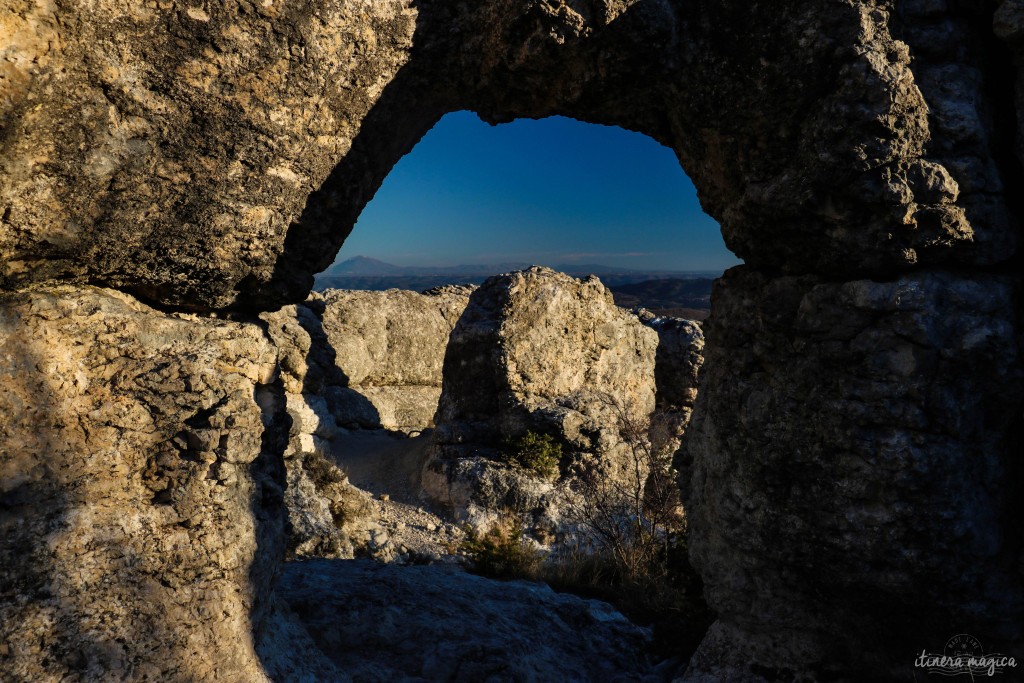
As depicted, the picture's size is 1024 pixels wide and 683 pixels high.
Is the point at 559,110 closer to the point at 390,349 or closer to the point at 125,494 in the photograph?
the point at 125,494

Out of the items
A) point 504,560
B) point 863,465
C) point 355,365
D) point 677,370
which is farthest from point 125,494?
point 677,370

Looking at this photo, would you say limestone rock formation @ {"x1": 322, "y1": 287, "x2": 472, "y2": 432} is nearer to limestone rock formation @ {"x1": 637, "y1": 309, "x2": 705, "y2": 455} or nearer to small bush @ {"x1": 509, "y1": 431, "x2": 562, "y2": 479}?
limestone rock formation @ {"x1": 637, "y1": 309, "x2": 705, "y2": 455}

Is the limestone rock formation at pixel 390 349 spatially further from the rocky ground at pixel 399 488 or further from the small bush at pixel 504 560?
the small bush at pixel 504 560

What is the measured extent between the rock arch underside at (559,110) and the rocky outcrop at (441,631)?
0.61 meters

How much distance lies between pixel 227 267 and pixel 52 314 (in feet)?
2.45

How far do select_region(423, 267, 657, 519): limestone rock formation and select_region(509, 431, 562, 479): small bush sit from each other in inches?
4.1

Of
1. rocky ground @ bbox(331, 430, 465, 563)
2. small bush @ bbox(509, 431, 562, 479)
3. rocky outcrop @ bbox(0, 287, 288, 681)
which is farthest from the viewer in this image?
small bush @ bbox(509, 431, 562, 479)

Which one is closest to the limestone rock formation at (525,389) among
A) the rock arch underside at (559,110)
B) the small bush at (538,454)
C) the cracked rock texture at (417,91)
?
the small bush at (538,454)

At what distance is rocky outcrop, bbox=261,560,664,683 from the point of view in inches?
147

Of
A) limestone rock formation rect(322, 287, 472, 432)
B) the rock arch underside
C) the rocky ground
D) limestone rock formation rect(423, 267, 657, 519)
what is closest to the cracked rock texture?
the rock arch underside

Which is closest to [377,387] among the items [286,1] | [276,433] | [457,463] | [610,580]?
[457,463]

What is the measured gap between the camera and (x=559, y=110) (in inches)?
141

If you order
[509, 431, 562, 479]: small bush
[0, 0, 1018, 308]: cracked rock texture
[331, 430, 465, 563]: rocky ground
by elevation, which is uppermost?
[0, 0, 1018, 308]: cracked rock texture

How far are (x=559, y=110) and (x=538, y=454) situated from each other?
6.67 m
